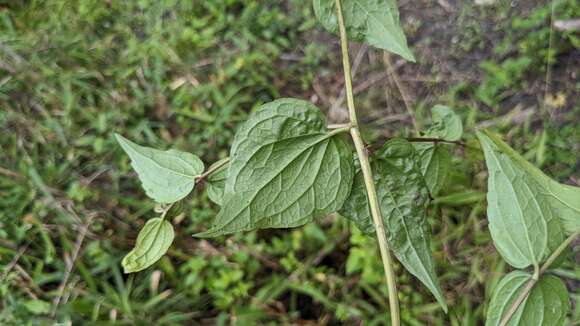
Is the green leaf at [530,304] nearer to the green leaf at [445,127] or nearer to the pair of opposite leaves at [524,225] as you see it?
the pair of opposite leaves at [524,225]

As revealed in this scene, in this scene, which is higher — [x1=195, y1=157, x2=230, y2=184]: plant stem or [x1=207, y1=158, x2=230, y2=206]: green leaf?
[x1=195, y1=157, x2=230, y2=184]: plant stem

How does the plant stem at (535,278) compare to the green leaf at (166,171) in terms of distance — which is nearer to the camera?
the plant stem at (535,278)

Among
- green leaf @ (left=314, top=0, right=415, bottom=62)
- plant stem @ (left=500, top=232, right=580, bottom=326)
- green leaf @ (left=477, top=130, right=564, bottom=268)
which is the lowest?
plant stem @ (left=500, top=232, right=580, bottom=326)

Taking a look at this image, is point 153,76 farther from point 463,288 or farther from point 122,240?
point 463,288

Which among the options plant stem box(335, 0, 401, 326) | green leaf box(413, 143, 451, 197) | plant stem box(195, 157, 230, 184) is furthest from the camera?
green leaf box(413, 143, 451, 197)

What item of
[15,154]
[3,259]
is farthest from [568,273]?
[15,154]

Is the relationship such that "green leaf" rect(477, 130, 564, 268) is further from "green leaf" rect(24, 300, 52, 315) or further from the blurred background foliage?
"green leaf" rect(24, 300, 52, 315)

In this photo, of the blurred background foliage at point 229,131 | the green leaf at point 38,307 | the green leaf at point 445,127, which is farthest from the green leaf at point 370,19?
the green leaf at point 38,307

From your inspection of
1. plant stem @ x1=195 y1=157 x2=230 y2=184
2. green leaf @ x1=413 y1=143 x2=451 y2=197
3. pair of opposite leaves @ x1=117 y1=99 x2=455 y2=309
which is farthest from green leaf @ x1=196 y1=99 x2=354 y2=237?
green leaf @ x1=413 y1=143 x2=451 y2=197

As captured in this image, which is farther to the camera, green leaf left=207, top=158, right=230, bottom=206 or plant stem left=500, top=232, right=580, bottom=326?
green leaf left=207, top=158, right=230, bottom=206
